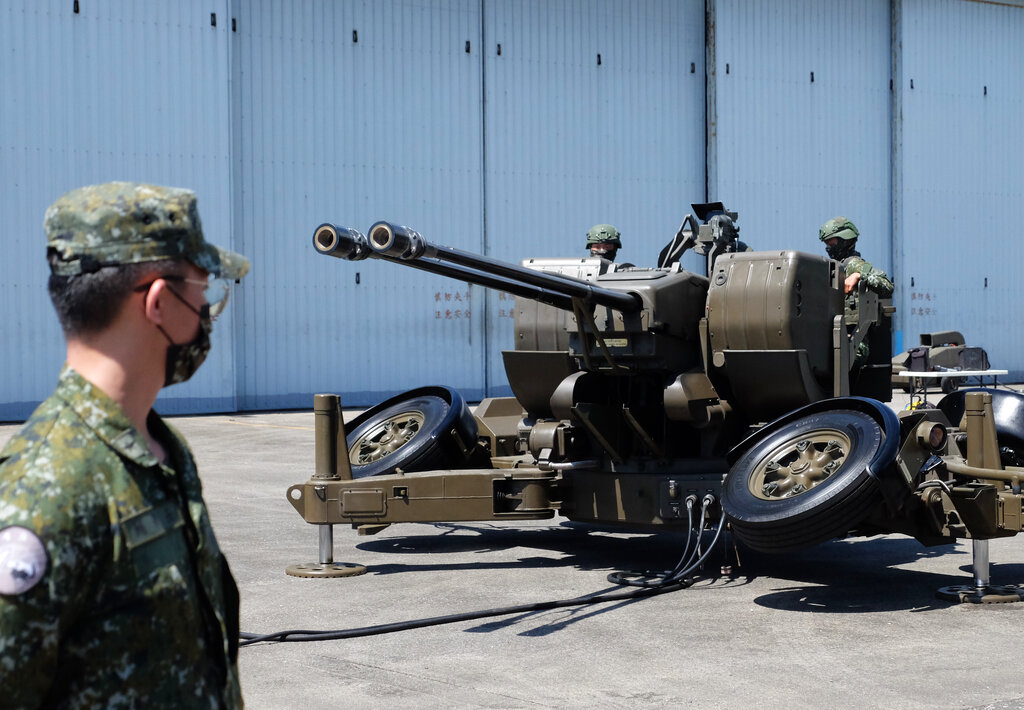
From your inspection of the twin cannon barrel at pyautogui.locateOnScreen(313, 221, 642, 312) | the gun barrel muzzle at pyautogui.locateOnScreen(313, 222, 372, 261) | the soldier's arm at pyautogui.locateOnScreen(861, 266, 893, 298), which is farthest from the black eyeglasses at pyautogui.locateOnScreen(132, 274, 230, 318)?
the soldier's arm at pyautogui.locateOnScreen(861, 266, 893, 298)

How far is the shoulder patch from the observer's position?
1877 millimetres

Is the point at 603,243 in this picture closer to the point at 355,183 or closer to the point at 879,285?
the point at 879,285

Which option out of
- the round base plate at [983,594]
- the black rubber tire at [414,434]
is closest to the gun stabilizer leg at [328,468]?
the black rubber tire at [414,434]

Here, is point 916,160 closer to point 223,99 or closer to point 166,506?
point 223,99

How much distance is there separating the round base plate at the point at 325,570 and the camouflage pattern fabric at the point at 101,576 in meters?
6.21

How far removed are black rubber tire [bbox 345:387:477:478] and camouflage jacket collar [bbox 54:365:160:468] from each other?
6999mm

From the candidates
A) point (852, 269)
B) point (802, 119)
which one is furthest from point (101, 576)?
point (802, 119)

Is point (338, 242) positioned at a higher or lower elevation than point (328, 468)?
higher

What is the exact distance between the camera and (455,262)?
7.34 m

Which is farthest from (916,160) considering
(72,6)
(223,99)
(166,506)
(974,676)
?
(166,506)

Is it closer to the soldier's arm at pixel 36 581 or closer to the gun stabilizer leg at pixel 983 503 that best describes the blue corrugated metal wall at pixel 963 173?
the gun stabilizer leg at pixel 983 503

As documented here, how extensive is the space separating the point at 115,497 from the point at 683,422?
272 inches

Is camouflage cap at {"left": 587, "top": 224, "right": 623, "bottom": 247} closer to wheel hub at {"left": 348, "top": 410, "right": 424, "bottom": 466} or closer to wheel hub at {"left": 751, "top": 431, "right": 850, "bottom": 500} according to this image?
wheel hub at {"left": 348, "top": 410, "right": 424, "bottom": 466}

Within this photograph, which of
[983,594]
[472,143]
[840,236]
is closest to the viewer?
[983,594]
